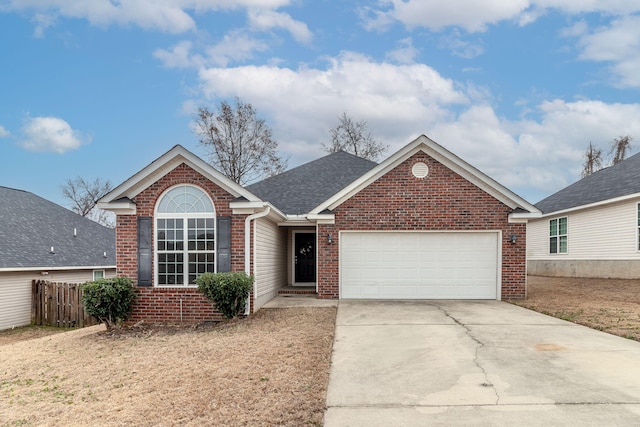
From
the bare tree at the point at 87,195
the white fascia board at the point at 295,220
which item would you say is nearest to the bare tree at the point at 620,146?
the white fascia board at the point at 295,220

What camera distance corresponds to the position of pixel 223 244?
33.7ft

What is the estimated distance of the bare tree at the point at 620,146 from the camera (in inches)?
1359

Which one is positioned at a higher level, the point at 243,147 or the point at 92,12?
the point at 92,12

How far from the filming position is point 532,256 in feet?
78.3

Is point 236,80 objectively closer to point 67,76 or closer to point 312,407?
point 67,76

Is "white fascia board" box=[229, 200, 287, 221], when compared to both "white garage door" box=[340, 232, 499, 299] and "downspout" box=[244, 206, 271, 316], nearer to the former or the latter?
"downspout" box=[244, 206, 271, 316]

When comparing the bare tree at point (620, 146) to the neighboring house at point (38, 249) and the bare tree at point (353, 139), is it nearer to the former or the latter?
the bare tree at point (353, 139)

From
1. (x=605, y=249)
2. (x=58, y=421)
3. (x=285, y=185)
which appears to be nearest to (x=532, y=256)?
(x=605, y=249)

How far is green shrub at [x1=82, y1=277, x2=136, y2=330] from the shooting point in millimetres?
9266

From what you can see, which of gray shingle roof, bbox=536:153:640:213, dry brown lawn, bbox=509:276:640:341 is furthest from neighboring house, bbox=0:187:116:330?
gray shingle roof, bbox=536:153:640:213

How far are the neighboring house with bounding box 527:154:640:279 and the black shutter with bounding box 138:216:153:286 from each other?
16.9 meters

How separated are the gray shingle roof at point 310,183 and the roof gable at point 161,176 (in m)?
4.09

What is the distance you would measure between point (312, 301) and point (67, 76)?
1394 centimetres

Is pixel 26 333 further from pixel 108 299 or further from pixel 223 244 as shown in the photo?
pixel 223 244
